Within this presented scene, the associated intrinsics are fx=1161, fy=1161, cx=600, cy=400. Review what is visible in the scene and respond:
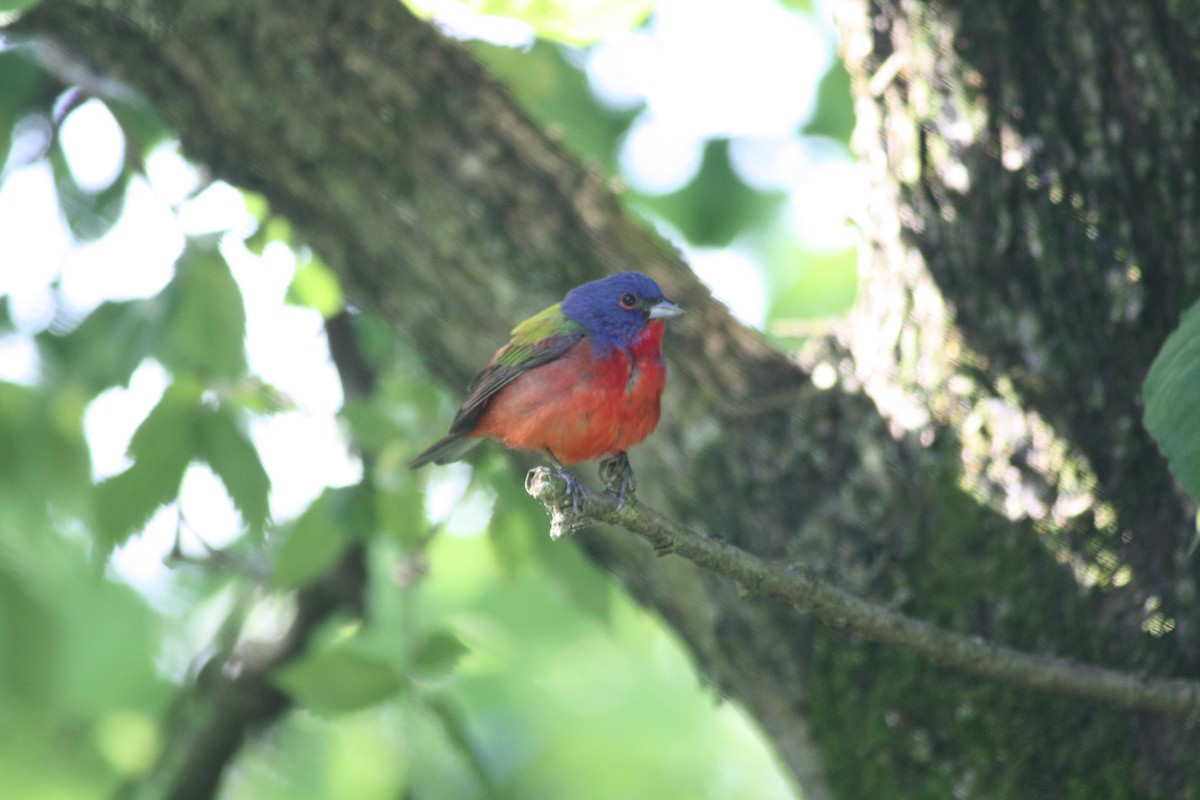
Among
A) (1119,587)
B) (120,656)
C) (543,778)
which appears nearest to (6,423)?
(120,656)

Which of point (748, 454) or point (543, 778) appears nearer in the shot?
point (748, 454)

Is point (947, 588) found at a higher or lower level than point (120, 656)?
higher

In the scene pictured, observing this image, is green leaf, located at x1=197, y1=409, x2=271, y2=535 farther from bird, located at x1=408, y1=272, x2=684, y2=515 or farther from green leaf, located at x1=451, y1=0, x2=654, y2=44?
green leaf, located at x1=451, y1=0, x2=654, y2=44

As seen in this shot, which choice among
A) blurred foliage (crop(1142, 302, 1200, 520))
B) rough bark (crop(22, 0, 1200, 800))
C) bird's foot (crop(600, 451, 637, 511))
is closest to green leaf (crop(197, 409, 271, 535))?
rough bark (crop(22, 0, 1200, 800))

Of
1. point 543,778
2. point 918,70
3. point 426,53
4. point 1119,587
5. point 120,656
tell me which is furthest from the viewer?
point 543,778

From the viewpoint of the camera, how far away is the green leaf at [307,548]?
429cm

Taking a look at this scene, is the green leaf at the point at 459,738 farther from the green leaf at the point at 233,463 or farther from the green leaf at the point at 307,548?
the green leaf at the point at 233,463

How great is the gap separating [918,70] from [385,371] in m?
3.17

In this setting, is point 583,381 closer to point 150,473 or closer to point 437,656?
point 437,656

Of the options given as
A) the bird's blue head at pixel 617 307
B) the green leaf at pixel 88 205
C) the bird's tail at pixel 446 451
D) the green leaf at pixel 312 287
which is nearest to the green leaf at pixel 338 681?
the bird's tail at pixel 446 451

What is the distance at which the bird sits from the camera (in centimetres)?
375

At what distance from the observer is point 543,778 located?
6.67m

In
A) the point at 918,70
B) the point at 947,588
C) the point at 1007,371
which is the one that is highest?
the point at 918,70

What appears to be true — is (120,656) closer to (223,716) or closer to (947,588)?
(223,716)
